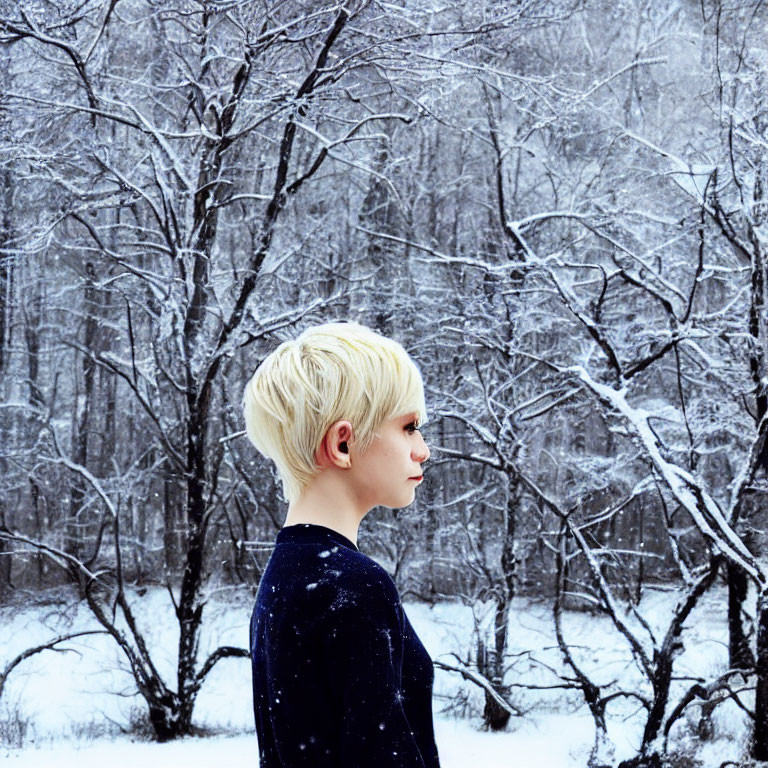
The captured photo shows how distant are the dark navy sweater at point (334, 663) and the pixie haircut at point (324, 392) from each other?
0.42ft

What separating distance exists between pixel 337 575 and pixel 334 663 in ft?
0.29

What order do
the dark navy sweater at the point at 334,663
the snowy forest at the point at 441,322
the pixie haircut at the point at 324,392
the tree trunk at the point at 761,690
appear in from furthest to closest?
the snowy forest at the point at 441,322
the tree trunk at the point at 761,690
the pixie haircut at the point at 324,392
the dark navy sweater at the point at 334,663

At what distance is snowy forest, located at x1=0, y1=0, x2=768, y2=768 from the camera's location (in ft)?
17.9

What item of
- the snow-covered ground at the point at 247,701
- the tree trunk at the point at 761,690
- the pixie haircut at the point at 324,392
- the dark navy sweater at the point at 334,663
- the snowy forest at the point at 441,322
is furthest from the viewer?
the snow-covered ground at the point at 247,701

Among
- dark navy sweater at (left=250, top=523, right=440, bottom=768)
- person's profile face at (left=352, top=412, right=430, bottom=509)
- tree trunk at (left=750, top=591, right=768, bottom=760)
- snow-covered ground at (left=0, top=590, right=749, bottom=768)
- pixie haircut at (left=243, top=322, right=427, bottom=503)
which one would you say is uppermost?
pixie haircut at (left=243, top=322, right=427, bottom=503)

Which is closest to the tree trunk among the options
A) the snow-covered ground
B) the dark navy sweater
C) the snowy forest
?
the snowy forest

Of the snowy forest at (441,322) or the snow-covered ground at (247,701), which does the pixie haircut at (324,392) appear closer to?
the snowy forest at (441,322)

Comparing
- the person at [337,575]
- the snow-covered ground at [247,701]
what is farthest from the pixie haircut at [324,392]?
the snow-covered ground at [247,701]

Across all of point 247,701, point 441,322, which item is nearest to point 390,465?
point 441,322

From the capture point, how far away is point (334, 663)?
2.90ft

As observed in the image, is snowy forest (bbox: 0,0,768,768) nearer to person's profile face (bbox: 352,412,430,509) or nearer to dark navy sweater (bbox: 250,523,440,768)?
person's profile face (bbox: 352,412,430,509)

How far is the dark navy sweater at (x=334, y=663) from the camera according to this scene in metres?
0.86

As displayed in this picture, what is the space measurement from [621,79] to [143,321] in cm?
675

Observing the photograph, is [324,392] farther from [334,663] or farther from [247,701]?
[247,701]
